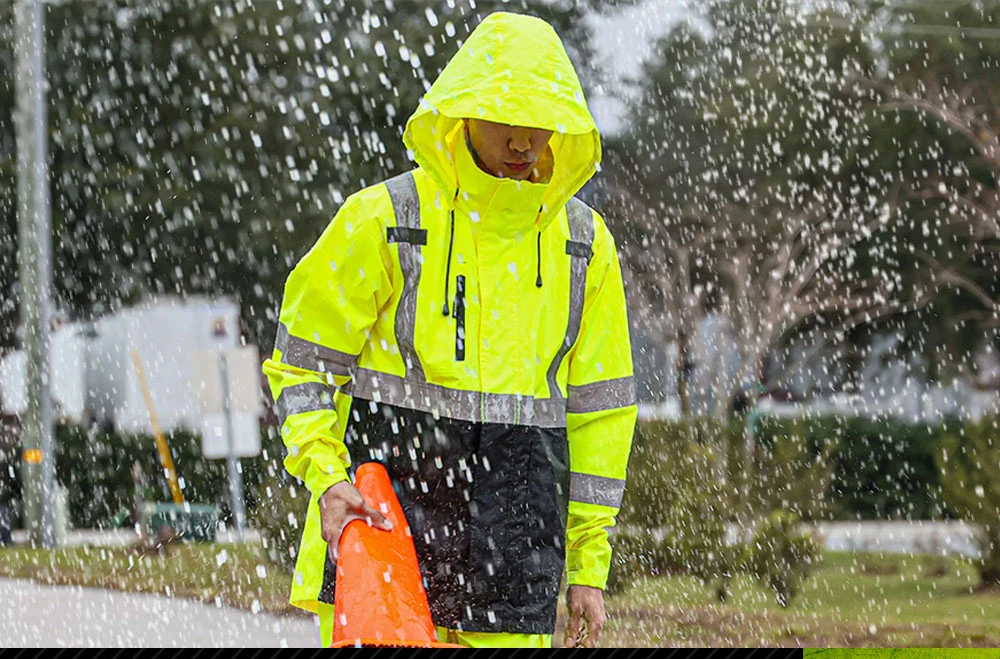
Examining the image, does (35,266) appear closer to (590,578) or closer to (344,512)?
(590,578)

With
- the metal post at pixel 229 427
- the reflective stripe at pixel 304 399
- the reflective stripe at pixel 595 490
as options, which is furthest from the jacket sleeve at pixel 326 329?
the metal post at pixel 229 427


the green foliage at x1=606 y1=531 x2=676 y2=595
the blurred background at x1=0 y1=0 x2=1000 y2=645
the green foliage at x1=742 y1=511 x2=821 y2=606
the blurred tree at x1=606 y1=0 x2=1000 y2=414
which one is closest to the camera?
the green foliage at x1=742 y1=511 x2=821 y2=606

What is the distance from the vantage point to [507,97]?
352 centimetres

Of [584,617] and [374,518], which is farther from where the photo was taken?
[584,617]

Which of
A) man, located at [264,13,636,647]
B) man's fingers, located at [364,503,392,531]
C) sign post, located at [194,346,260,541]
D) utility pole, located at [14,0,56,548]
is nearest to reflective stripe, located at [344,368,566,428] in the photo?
man, located at [264,13,636,647]

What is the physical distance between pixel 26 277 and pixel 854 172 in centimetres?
1212

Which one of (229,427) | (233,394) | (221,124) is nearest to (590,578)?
(229,427)

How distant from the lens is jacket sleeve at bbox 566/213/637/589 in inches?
148

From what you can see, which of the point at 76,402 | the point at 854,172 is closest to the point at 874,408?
the point at 854,172

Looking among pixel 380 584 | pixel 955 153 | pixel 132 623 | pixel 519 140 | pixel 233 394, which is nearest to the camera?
pixel 380 584

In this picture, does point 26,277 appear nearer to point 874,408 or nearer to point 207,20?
point 207,20

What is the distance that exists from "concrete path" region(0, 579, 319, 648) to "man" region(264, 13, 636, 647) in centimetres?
569

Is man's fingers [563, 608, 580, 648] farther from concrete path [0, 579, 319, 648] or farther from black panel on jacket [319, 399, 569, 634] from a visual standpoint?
concrete path [0, 579, 319, 648]

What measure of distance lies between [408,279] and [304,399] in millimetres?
339
